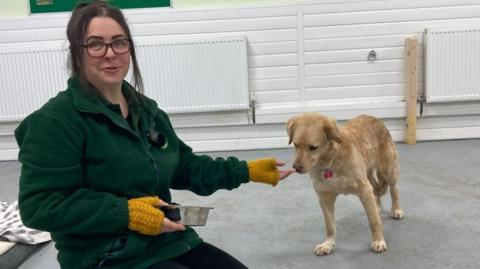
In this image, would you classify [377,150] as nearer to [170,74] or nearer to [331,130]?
[331,130]

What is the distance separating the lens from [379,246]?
238 cm

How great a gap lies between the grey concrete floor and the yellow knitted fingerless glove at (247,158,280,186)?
700 mm

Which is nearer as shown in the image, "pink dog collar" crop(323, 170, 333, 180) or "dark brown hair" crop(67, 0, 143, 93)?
"dark brown hair" crop(67, 0, 143, 93)

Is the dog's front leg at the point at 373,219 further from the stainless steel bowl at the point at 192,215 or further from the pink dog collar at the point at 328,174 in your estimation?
the stainless steel bowl at the point at 192,215

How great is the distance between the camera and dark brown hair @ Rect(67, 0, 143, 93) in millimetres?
1368

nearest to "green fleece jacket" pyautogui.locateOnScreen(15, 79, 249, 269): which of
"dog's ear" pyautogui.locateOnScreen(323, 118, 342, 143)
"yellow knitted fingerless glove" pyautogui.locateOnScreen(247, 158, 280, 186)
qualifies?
"yellow knitted fingerless glove" pyautogui.locateOnScreen(247, 158, 280, 186)

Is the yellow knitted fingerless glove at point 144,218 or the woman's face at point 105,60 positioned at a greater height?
the woman's face at point 105,60

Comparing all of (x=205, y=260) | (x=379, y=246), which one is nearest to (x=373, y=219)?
(x=379, y=246)

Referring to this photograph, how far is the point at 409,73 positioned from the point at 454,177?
125 cm

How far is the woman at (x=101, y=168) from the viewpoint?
125cm

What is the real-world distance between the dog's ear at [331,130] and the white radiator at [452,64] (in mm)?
2501

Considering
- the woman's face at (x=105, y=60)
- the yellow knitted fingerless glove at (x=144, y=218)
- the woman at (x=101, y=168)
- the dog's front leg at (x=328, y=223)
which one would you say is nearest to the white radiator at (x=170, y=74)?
the dog's front leg at (x=328, y=223)

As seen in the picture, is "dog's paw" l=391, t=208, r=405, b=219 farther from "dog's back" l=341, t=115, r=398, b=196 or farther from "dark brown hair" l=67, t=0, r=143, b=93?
"dark brown hair" l=67, t=0, r=143, b=93

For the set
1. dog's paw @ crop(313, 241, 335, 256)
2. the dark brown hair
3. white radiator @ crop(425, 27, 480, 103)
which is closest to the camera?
the dark brown hair
